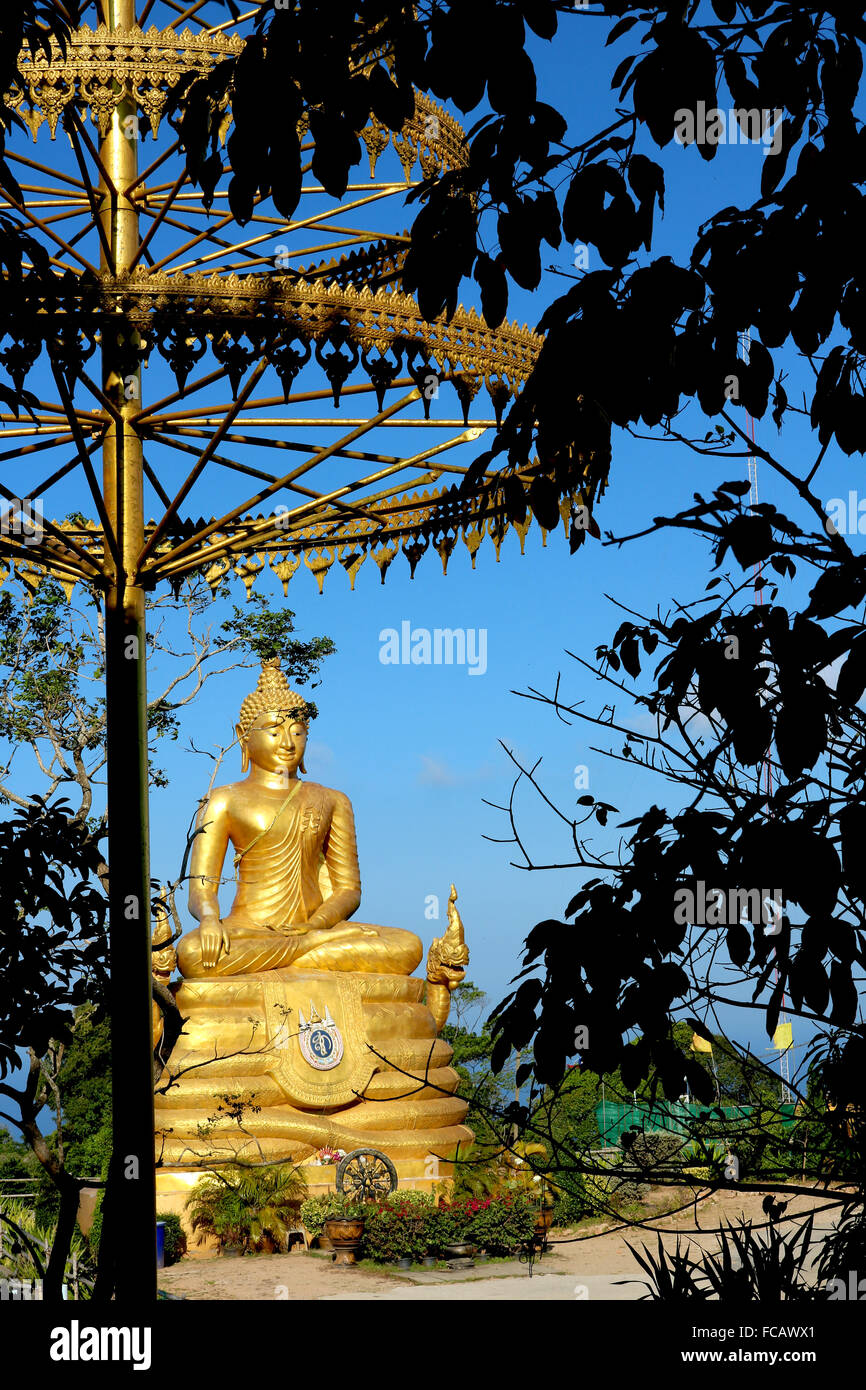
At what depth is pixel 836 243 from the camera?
2203mm

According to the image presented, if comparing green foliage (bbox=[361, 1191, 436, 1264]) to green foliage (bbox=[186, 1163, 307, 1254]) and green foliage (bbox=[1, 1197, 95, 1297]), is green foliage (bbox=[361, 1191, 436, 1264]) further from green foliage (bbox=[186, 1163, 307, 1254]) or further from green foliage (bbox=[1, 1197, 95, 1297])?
green foliage (bbox=[1, 1197, 95, 1297])

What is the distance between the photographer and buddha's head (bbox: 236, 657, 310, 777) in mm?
13523

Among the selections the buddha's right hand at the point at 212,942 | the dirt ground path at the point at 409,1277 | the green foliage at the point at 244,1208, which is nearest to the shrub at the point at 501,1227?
the dirt ground path at the point at 409,1277

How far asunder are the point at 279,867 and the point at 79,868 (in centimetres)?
887

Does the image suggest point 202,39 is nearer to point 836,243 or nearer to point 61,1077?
point 836,243

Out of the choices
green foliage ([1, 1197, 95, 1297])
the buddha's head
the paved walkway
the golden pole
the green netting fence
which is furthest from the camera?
the buddha's head

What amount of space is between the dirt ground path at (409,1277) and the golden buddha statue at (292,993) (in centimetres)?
117

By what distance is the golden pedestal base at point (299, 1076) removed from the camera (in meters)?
11.5

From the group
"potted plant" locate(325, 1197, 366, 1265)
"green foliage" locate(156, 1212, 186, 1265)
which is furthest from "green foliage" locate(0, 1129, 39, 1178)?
"potted plant" locate(325, 1197, 366, 1265)

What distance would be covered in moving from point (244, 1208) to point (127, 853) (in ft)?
24.3

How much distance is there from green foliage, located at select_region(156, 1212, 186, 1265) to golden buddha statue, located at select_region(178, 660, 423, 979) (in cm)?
283

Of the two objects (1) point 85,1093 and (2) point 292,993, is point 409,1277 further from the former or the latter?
(1) point 85,1093

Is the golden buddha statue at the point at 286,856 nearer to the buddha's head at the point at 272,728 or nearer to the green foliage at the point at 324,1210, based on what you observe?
the buddha's head at the point at 272,728

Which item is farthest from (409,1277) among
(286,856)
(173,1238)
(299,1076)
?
(286,856)
